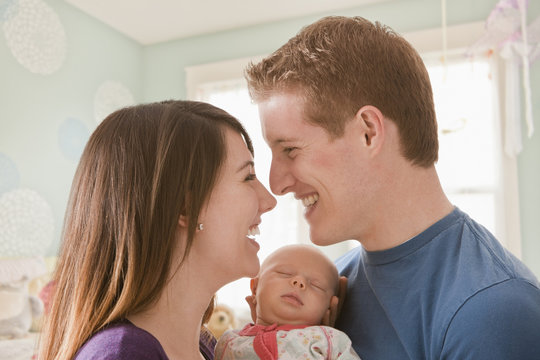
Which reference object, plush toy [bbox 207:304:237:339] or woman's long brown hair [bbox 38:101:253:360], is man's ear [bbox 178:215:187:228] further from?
plush toy [bbox 207:304:237:339]

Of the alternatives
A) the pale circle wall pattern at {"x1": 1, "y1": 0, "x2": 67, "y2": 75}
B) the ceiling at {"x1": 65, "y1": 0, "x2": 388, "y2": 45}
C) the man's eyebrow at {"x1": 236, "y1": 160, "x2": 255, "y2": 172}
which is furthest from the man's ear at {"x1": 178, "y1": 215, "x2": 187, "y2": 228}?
the ceiling at {"x1": 65, "y1": 0, "x2": 388, "y2": 45}

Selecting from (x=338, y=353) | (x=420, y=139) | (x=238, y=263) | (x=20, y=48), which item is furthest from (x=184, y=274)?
(x=20, y=48)

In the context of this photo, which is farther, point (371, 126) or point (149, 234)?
point (371, 126)

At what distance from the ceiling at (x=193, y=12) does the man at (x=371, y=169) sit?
3667 mm

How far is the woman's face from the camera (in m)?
1.22

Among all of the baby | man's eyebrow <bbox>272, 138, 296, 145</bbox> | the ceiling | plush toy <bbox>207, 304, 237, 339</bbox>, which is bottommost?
plush toy <bbox>207, 304, 237, 339</bbox>

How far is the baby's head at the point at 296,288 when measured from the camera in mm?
1465

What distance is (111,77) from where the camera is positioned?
547 centimetres

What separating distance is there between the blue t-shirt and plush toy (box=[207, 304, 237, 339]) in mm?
2898

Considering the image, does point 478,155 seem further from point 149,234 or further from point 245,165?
point 149,234

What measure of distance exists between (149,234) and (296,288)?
56 centimetres

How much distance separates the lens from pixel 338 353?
49.8 inches

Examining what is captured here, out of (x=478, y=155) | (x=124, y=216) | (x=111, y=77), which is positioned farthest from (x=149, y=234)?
(x=111, y=77)

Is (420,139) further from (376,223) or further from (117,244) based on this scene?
(117,244)
